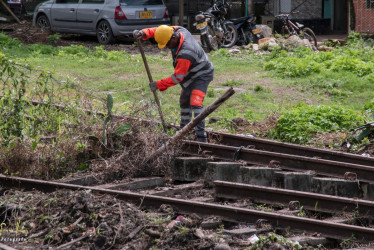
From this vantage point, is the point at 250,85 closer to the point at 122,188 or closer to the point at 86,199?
the point at 122,188

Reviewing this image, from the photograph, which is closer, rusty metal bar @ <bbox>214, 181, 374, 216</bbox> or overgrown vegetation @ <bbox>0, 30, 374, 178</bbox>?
rusty metal bar @ <bbox>214, 181, 374, 216</bbox>

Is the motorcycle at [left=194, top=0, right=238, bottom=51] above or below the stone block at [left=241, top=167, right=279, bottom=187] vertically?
above

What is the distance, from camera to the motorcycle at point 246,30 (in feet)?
62.8

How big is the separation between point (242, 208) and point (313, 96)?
255 inches

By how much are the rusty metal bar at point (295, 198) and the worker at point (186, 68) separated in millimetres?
1994

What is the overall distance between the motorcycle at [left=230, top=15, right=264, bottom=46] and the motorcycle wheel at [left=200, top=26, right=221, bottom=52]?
3.88ft

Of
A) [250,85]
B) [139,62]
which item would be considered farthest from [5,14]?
[250,85]

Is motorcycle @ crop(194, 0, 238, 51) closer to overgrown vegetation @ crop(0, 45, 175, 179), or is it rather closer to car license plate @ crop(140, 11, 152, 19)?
car license plate @ crop(140, 11, 152, 19)

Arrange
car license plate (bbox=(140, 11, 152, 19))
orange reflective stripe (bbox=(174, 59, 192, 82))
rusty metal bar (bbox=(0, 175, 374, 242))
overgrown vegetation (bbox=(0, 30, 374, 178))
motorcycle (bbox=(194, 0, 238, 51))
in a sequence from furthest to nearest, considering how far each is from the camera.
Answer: car license plate (bbox=(140, 11, 152, 19)) → motorcycle (bbox=(194, 0, 238, 51)) → orange reflective stripe (bbox=(174, 59, 192, 82)) → overgrown vegetation (bbox=(0, 30, 374, 178)) → rusty metal bar (bbox=(0, 175, 374, 242))

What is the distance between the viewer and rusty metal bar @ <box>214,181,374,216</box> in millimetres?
5859

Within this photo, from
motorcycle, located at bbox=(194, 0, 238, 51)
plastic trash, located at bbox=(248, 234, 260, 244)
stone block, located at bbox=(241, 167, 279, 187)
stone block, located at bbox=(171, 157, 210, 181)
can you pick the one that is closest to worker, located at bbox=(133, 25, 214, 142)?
stone block, located at bbox=(171, 157, 210, 181)

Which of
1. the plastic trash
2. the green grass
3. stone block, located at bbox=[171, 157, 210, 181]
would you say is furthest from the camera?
the green grass

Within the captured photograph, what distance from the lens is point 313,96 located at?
11.8 m

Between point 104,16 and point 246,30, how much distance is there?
4.52 m
